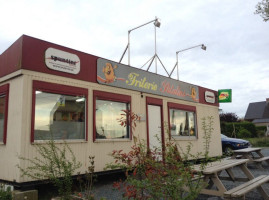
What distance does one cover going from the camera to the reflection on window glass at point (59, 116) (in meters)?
6.17

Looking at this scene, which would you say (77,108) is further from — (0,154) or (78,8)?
(78,8)

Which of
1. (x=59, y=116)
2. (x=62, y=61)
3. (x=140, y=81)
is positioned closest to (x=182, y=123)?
(x=140, y=81)

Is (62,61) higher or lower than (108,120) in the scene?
higher

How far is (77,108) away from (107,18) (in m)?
4.60

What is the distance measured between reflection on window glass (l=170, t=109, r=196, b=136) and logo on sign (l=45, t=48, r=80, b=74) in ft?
15.8

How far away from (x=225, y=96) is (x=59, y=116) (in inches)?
391

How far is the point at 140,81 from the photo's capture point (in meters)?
9.03

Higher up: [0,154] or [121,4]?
[121,4]

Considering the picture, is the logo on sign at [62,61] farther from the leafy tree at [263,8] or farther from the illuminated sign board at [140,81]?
the leafy tree at [263,8]

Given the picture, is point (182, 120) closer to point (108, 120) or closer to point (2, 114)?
point (108, 120)

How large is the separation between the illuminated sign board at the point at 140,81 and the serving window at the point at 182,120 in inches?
17.0

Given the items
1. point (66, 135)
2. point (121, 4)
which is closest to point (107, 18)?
point (121, 4)

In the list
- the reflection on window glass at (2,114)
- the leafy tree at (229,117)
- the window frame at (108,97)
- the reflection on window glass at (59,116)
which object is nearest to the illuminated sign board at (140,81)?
the window frame at (108,97)

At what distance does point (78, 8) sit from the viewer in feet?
28.5
